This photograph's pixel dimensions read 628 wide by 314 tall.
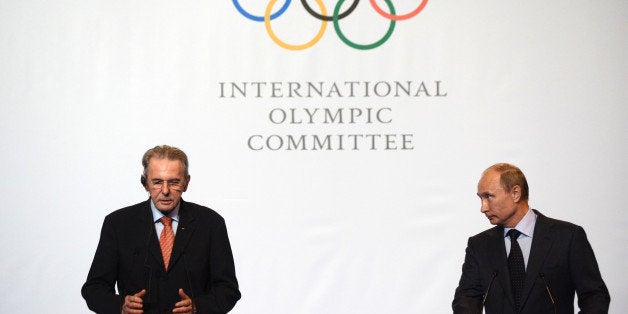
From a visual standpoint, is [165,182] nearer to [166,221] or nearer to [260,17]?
[166,221]

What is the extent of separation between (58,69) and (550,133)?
122 inches

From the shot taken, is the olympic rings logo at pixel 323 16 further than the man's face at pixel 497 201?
Yes

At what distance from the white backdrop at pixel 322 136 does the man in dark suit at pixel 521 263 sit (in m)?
1.66

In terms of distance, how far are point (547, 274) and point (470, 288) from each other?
0.35m

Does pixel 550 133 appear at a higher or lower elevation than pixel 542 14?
lower

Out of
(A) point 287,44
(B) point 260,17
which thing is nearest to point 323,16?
(A) point 287,44

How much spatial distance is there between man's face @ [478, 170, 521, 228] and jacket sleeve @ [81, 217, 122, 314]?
5.20 feet

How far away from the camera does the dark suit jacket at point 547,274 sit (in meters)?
3.85

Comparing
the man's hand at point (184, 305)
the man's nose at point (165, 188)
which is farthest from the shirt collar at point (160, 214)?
the man's hand at point (184, 305)

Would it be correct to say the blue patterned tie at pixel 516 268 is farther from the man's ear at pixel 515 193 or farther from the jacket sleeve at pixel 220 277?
the jacket sleeve at pixel 220 277

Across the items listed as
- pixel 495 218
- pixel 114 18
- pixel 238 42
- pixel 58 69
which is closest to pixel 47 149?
pixel 58 69

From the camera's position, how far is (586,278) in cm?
383

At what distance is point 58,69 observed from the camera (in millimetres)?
5840

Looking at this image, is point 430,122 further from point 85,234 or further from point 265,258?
point 85,234
